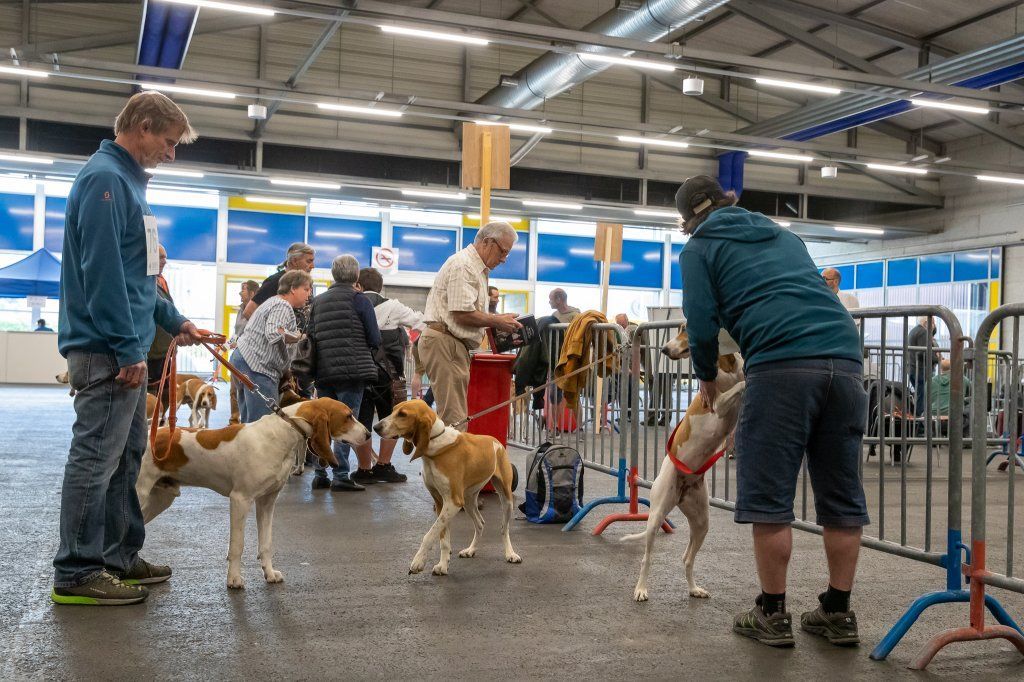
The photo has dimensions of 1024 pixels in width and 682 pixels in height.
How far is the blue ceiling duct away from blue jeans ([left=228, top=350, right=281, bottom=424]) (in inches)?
292

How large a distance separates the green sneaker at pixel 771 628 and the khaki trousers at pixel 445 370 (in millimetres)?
2366

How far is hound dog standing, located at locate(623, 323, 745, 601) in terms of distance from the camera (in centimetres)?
349

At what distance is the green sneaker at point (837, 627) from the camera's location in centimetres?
300

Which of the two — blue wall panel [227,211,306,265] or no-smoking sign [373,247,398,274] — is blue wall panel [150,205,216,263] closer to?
blue wall panel [227,211,306,265]

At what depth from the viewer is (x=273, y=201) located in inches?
842

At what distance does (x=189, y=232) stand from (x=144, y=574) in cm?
1858

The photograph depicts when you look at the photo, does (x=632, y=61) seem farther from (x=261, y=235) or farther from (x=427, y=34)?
(x=261, y=235)

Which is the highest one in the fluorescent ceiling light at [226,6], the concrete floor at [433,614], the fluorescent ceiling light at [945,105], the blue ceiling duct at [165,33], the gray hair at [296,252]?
the blue ceiling duct at [165,33]

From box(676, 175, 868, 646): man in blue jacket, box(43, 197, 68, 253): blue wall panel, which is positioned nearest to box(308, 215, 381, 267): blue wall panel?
box(43, 197, 68, 253): blue wall panel

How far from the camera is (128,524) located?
134 inches

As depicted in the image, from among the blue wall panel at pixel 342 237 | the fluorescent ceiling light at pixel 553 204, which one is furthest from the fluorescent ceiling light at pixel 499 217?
the blue wall panel at pixel 342 237

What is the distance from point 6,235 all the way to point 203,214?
4.03 meters

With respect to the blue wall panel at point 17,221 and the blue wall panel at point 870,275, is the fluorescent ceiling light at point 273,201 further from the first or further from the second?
the blue wall panel at point 870,275

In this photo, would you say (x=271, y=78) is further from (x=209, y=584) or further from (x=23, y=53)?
(x=209, y=584)
